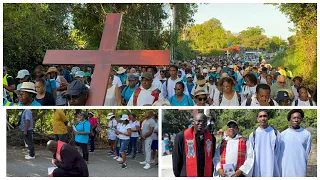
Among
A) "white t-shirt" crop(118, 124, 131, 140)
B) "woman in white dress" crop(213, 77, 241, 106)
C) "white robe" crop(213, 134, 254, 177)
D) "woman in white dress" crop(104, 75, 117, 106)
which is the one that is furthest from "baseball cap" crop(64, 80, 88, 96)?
"woman in white dress" crop(213, 77, 241, 106)

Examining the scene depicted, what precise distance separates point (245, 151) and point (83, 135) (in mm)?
1380

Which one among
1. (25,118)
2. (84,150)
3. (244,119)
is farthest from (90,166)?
(244,119)

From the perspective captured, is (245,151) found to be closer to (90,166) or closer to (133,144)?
(133,144)

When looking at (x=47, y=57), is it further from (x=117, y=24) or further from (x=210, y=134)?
(x=210, y=134)

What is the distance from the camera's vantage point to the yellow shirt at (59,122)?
3.58m

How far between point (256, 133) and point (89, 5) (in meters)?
10.6

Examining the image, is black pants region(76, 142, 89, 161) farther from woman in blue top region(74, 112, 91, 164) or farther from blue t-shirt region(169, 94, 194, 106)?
blue t-shirt region(169, 94, 194, 106)

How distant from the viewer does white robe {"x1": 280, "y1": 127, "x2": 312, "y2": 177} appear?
3.56m

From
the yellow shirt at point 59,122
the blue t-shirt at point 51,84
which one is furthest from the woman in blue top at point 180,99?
the blue t-shirt at point 51,84

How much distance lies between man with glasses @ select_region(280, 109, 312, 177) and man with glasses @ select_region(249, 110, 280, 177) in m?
0.06

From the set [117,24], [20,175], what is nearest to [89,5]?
[117,24]

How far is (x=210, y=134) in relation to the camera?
3.56 m

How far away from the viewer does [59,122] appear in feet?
12.0

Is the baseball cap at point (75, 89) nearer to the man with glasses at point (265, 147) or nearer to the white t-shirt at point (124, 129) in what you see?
the white t-shirt at point (124, 129)
